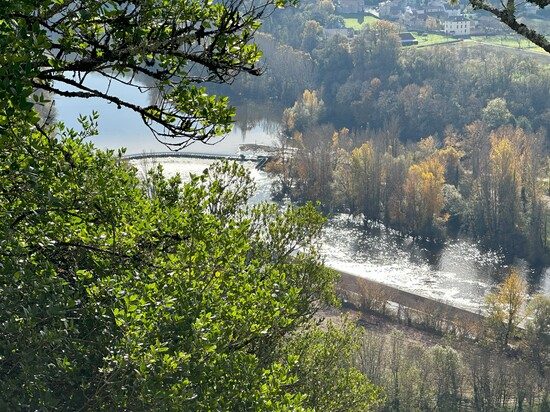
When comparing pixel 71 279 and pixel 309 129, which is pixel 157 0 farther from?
pixel 309 129

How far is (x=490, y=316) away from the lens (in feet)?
106

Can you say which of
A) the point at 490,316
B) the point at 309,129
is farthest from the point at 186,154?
the point at 490,316

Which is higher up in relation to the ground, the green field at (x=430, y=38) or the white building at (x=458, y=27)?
the white building at (x=458, y=27)

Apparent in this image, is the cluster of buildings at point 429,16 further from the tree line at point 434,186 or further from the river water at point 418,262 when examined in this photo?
the river water at point 418,262

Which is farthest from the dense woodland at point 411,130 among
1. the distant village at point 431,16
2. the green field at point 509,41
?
the distant village at point 431,16

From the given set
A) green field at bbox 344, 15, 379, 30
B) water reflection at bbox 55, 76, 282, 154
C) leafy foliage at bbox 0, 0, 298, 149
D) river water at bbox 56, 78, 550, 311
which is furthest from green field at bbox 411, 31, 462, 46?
leafy foliage at bbox 0, 0, 298, 149

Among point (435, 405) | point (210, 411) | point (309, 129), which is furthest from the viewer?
point (309, 129)

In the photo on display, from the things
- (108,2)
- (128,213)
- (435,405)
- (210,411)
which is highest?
(108,2)

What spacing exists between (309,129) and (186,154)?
10911 millimetres

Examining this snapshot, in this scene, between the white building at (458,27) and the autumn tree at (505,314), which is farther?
the white building at (458,27)

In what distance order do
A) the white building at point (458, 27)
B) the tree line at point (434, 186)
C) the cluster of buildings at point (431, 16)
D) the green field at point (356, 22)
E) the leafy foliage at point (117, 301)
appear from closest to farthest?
the leafy foliage at point (117, 301) → the tree line at point (434, 186) → the white building at point (458, 27) → the cluster of buildings at point (431, 16) → the green field at point (356, 22)

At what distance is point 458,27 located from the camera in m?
97.5

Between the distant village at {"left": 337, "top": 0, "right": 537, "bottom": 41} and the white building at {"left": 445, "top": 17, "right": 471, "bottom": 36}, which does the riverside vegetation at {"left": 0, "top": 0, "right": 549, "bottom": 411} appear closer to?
the distant village at {"left": 337, "top": 0, "right": 537, "bottom": 41}

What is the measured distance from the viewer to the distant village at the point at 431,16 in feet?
319
